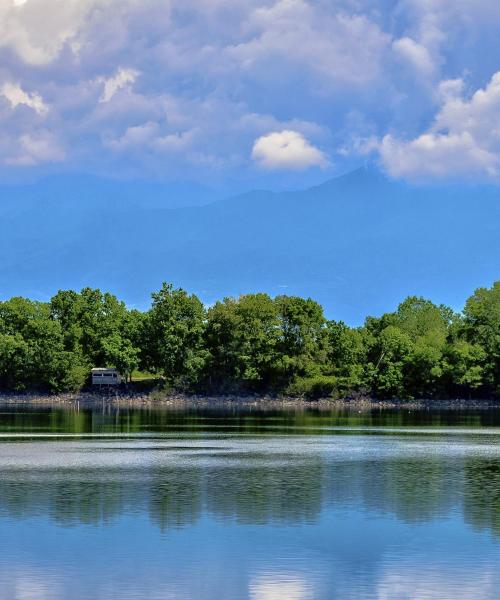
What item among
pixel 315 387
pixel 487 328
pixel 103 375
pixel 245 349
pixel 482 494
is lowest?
pixel 482 494

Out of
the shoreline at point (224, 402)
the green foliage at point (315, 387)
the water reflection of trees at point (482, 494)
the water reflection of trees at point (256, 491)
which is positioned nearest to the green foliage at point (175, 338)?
the shoreline at point (224, 402)

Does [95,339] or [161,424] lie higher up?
[95,339]

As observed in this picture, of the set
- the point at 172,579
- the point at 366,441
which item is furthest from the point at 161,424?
the point at 172,579

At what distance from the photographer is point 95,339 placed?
13700 centimetres

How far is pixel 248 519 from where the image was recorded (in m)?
34.4

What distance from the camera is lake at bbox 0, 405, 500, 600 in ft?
84.2

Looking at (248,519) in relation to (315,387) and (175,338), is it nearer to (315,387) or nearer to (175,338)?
(315,387)

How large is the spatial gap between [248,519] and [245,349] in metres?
97.4

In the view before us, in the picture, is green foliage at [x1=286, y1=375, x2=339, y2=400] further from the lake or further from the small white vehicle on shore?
the lake

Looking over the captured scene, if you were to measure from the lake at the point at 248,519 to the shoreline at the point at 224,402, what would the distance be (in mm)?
63418

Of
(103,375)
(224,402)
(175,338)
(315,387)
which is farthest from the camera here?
(103,375)

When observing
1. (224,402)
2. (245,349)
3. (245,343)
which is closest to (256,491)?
(245,343)

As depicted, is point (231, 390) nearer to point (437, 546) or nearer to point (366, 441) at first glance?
point (366, 441)

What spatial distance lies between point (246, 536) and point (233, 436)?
132 ft
